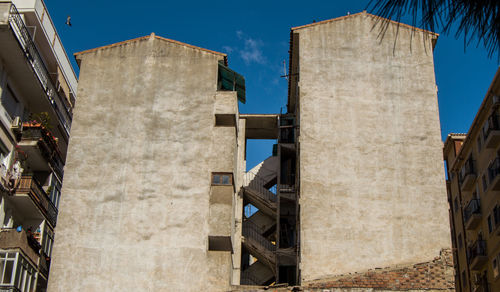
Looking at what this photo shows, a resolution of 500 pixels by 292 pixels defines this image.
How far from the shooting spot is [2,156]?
33.4 metres

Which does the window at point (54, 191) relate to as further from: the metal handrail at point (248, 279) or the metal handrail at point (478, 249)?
the metal handrail at point (478, 249)

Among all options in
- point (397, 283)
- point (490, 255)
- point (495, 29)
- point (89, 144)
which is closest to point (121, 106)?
point (89, 144)

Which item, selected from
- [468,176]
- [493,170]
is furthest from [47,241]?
[468,176]

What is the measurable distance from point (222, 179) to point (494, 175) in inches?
666

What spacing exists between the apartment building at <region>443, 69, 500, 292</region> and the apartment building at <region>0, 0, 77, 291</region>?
24.8m

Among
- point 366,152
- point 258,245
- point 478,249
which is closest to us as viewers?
point 366,152

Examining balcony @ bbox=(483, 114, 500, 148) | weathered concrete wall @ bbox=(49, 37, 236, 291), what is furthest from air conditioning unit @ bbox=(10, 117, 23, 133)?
balcony @ bbox=(483, 114, 500, 148)

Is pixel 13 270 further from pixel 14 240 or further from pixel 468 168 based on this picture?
pixel 468 168

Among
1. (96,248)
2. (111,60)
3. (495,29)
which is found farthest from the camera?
(111,60)

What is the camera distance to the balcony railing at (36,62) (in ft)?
111

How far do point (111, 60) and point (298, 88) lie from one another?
1074 centimetres

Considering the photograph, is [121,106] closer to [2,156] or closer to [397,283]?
[2,156]

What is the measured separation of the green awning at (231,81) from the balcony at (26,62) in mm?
9131

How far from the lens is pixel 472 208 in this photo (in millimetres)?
46562
